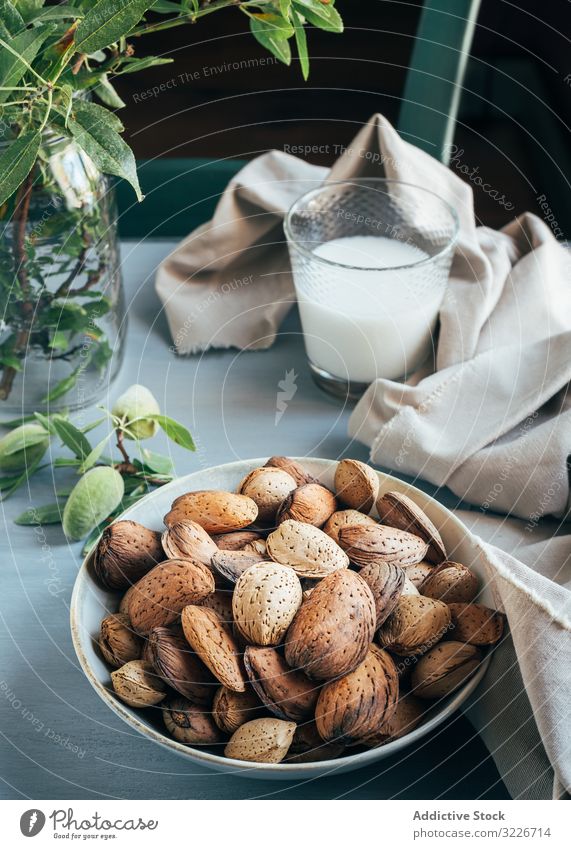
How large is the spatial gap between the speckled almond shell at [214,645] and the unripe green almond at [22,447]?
0.53 feet

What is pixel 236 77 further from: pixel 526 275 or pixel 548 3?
pixel 526 275

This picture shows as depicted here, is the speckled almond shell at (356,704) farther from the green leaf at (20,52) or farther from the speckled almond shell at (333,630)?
the green leaf at (20,52)

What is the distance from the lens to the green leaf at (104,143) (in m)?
0.34

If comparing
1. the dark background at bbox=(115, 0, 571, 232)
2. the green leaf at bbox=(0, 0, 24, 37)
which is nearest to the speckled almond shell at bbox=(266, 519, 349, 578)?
the green leaf at bbox=(0, 0, 24, 37)

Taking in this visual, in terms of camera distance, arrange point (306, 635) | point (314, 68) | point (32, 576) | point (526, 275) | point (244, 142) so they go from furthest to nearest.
Answer: point (314, 68)
point (244, 142)
point (526, 275)
point (32, 576)
point (306, 635)

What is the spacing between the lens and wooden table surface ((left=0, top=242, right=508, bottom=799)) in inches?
12.6

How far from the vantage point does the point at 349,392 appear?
19.6 inches

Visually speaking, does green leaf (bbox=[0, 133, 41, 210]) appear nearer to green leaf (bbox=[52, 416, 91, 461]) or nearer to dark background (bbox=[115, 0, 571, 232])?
green leaf (bbox=[52, 416, 91, 461])

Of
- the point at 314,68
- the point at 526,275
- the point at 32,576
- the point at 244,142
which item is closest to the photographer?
the point at 32,576

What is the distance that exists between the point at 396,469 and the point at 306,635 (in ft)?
0.55

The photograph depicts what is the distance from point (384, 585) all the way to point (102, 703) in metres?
0.12

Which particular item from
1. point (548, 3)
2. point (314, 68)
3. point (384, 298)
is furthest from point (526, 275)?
point (314, 68)

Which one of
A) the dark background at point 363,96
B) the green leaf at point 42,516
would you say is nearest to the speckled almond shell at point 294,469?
the green leaf at point 42,516

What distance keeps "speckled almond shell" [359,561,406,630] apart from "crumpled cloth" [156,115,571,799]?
4 cm
